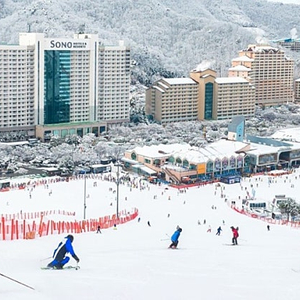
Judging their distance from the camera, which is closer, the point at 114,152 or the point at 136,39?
the point at 114,152

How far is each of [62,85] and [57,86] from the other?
49 centimetres

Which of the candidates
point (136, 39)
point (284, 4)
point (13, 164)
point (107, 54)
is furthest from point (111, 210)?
point (284, 4)

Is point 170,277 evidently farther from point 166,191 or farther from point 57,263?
point 166,191

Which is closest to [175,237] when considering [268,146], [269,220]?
[269,220]

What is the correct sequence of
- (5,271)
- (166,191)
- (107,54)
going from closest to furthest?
1. (5,271)
2. (166,191)
3. (107,54)

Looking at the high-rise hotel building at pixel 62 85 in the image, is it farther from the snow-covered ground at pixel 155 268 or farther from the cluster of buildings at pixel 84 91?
the snow-covered ground at pixel 155 268

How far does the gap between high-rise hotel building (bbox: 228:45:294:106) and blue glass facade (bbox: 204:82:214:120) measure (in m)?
10.3

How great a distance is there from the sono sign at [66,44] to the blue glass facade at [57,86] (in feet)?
1.30

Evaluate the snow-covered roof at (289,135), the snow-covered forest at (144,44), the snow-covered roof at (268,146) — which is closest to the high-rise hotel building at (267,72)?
the snow-covered forest at (144,44)

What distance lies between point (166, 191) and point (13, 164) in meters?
11.9

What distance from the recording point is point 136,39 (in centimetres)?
11488

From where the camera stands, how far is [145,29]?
118 metres

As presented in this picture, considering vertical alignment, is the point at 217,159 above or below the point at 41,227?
below

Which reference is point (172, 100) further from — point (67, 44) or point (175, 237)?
point (175, 237)
